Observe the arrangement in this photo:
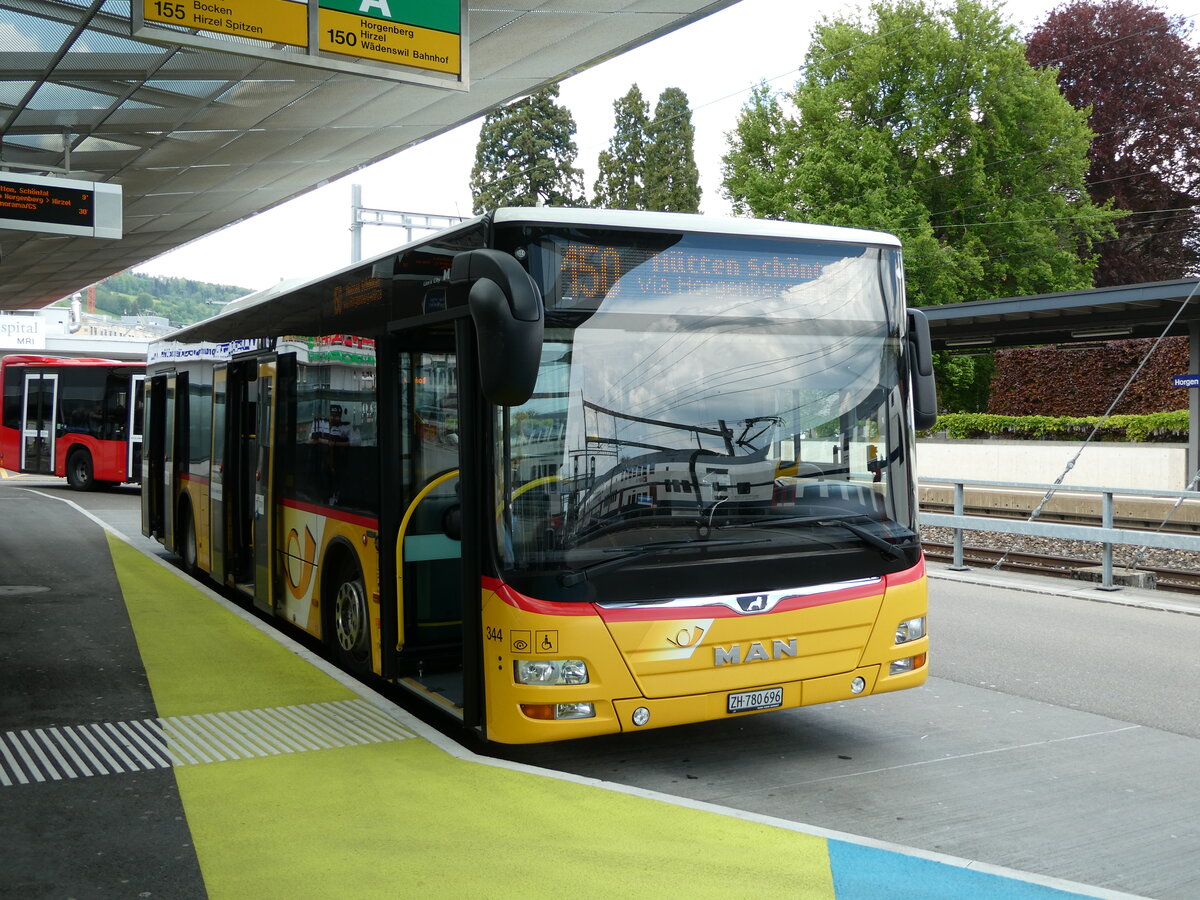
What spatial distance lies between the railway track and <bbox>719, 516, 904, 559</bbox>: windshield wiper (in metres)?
7.44

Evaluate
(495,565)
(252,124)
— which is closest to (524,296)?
(495,565)

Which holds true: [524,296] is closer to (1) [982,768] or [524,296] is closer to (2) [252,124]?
(1) [982,768]

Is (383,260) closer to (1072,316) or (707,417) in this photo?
(707,417)

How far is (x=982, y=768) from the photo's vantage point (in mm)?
6164

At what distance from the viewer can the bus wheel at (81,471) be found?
28.6 metres

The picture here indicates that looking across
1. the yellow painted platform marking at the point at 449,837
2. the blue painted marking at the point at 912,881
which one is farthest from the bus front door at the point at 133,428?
the blue painted marking at the point at 912,881

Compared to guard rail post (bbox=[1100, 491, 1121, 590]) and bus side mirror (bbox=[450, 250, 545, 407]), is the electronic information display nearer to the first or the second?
bus side mirror (bbox=[450, 250, 545, 407])

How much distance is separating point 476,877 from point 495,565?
152 cm

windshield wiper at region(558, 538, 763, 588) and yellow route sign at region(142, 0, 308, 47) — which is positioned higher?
yellow route sign at region(142, 0, 308, 47)

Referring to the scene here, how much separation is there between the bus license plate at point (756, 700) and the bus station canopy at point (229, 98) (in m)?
5.90

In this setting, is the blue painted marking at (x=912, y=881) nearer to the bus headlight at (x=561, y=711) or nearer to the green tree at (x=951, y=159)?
the bus headlight at (x=561, y=711)

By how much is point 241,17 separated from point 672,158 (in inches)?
2019

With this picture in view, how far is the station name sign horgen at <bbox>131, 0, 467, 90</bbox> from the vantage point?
8250 millimetres

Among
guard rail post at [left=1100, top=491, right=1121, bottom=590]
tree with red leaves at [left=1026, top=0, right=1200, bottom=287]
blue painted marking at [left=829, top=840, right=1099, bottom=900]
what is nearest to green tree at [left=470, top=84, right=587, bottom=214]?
tree with red leaves at [left=1026, top=0, right=1200, bottom=287]
